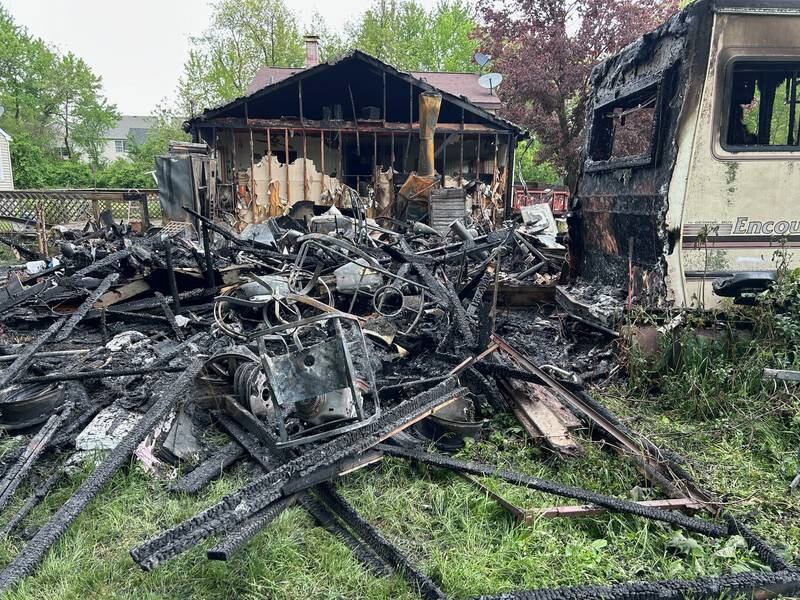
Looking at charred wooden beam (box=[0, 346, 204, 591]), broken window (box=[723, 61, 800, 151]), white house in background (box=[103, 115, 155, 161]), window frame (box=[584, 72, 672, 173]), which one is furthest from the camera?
white house in background (box=[103, 115, 155, 161])

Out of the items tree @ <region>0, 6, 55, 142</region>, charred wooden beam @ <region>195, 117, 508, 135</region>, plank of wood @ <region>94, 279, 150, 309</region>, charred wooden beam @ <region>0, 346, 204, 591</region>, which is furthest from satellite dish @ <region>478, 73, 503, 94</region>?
tree @ <region>0, 6, 55, 142</region>

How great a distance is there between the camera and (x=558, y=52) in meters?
16.5

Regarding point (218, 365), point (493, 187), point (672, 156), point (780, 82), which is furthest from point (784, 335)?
point (493, 187)

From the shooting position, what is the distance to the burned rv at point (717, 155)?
138 inches

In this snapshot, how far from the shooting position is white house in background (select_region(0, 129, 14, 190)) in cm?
2741

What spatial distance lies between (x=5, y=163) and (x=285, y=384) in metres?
34.4

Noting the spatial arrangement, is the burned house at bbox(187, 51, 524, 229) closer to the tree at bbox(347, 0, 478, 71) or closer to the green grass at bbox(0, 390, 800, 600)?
the green grass at bbox(0, 390, 800, 600)

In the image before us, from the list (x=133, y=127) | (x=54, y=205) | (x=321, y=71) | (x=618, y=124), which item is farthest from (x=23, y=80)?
(x=618, y=124)

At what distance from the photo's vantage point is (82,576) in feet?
7.01

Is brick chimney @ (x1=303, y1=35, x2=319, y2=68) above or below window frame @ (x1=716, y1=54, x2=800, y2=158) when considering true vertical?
above

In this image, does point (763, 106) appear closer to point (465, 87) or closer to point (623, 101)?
point (623, 101)

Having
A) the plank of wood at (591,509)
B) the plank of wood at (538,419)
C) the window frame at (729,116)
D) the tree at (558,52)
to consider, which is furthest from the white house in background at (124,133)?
the plank of wood at (591,509)

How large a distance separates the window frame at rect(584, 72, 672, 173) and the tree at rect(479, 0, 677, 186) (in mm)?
11653

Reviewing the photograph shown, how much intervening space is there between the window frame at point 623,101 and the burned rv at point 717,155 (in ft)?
0.05
